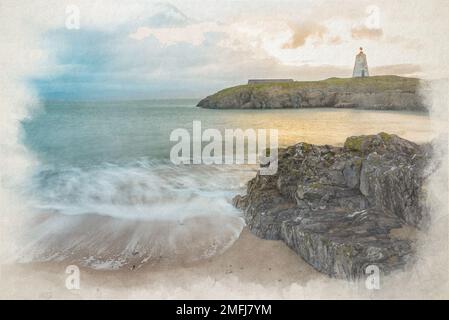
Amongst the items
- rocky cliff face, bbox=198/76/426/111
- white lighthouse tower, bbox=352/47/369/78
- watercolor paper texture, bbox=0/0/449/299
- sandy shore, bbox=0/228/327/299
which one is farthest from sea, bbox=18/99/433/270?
white lighthouse tower, bbox=352/47/369/78

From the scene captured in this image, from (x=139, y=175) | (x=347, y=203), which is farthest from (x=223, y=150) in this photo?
(x=347, y=203)

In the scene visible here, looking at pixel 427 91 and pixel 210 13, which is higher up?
pixel 210 13

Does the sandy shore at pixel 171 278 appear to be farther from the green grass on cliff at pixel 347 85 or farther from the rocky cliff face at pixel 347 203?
the green grass on cliff at pixel 347 85

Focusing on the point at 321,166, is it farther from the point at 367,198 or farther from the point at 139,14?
the point at 139,14

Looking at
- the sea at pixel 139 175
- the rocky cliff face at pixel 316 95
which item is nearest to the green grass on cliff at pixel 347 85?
the rocky cliff face at pixel 316 95

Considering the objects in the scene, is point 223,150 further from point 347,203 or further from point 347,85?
point 347,85

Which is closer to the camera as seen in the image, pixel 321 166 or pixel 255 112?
pixel 321 166

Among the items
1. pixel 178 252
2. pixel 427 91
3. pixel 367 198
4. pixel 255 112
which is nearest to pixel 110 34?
pixel 255 112
